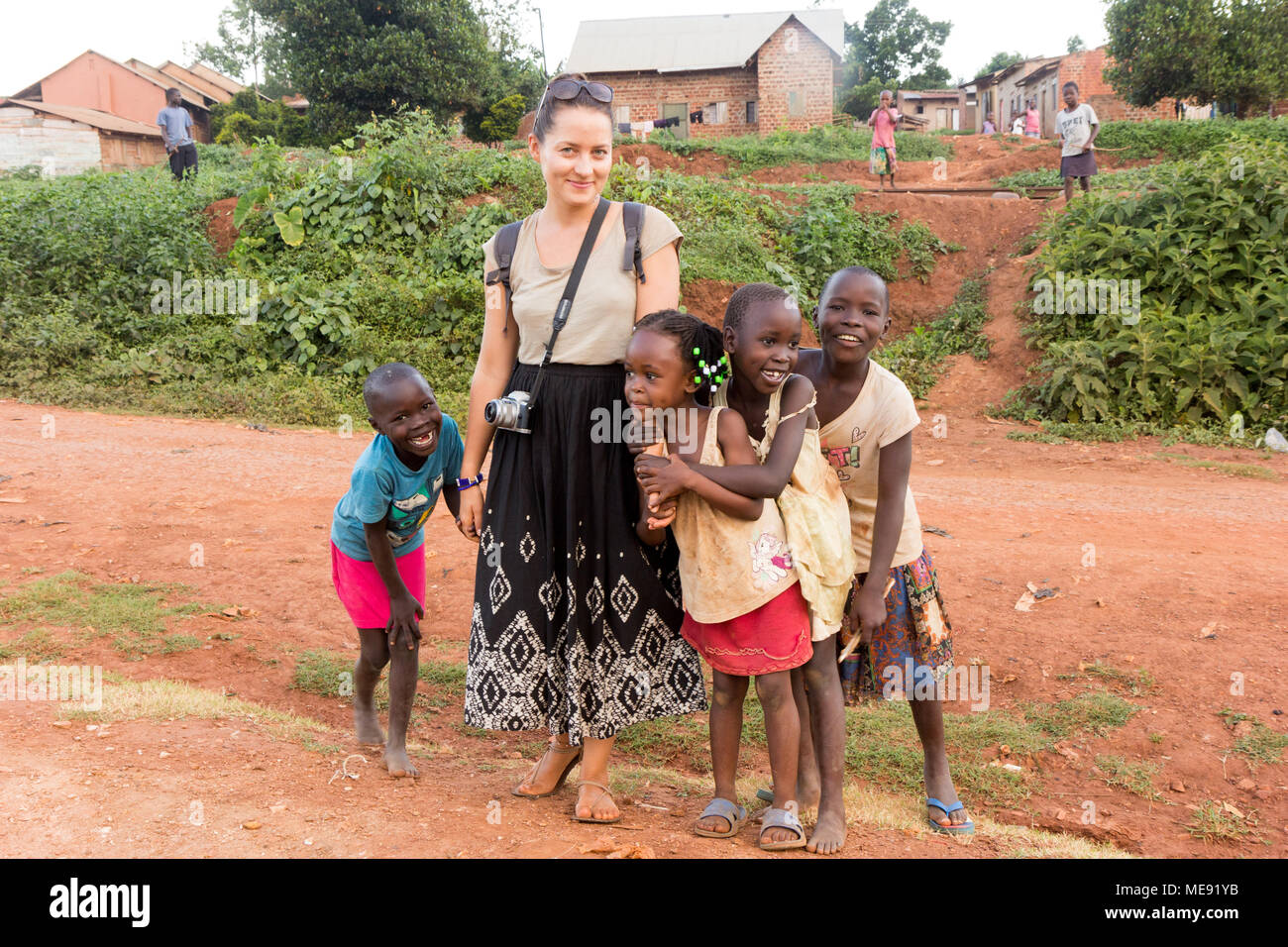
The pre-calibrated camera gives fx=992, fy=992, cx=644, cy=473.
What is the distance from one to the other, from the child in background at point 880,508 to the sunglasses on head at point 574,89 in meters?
0.80

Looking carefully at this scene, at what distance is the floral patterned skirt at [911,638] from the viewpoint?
2.89 m

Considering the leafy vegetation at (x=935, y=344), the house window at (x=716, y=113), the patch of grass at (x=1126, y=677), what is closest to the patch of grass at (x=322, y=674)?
the patch of grass at (x=1126, y=677)

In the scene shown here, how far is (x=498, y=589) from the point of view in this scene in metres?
2.83

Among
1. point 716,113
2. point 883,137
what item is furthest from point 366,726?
point 716,113

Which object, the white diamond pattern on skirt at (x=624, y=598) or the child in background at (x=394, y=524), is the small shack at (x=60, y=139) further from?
the white diamond pattern on skirt at (x=624, y=598)

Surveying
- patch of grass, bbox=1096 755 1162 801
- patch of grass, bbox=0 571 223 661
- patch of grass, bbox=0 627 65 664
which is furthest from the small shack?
patch of grass, bbox=1096 755 1162 801

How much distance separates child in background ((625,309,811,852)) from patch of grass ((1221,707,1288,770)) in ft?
6.74

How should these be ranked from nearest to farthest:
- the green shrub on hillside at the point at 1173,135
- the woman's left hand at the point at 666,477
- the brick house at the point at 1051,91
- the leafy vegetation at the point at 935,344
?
the woman's left hand at the point at 666,477 < the leafy vegetation at the point at 935,344 < the green shrub on hillside at the point at 1173,135 < the brick house at the point at 1051,91

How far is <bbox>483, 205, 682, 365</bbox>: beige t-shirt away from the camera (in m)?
2.69

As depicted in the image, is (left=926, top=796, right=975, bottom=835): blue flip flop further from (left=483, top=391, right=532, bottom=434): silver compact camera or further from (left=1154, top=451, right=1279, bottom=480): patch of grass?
(left=1154, top=451, right=1279, bottom=480): patch of grass

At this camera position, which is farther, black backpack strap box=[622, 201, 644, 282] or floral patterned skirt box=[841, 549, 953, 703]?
floral patterned skirt box=[841, 549, 953, 703]

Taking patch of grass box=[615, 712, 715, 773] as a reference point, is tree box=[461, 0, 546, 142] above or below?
above

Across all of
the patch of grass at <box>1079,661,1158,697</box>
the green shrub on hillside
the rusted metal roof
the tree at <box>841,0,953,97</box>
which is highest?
the tree at <box>841,0,953,97</box>

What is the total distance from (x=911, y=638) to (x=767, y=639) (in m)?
0.55
